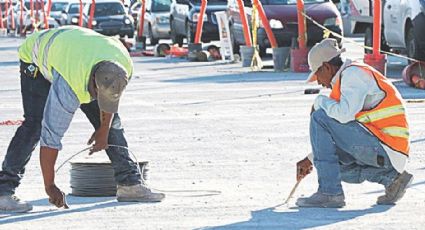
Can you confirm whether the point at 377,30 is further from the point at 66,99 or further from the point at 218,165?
the point at 66,99

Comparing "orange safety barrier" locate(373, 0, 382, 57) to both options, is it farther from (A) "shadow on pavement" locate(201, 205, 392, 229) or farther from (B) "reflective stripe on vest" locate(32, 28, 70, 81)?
(B) "reflective stripe on vest" locate(32, 28, 70, 81)

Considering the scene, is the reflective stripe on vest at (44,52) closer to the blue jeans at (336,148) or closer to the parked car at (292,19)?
the blue jeans at (336,148)

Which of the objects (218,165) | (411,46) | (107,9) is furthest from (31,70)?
(107,9)

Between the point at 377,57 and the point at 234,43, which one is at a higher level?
the point at 377,57

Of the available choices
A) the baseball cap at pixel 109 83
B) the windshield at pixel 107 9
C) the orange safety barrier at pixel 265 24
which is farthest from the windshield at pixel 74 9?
the baseball cap at pixel 109 83

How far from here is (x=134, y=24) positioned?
46844mm

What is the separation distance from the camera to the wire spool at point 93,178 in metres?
9.45

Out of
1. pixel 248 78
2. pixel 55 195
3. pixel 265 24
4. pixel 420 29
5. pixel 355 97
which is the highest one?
pixel 355 97

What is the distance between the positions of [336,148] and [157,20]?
2956 cm

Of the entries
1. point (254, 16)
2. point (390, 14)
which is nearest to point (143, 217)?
point (390, 14)

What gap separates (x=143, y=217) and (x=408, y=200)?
1.90m

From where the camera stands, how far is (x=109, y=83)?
7844 mm

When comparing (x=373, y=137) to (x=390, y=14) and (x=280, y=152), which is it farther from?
(x=390, y=14)

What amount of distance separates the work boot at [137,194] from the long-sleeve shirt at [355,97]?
1.41m
